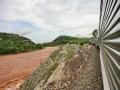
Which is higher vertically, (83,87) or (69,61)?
(69,61)

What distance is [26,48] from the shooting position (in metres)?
55.9

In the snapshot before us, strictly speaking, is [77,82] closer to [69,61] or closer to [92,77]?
[92,77]

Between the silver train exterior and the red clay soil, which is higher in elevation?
the silver train exterior

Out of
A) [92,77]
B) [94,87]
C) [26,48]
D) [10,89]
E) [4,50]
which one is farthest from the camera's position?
[26,48]

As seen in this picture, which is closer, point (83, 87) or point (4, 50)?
point (83, 87)

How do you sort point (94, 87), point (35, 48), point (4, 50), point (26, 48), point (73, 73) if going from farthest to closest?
1. point (35, 48)
2. point (26, 48)
3. point (4, 50)
4. point (73, 73)
5. point (94, 87)

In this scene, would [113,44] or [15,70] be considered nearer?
[113,44]

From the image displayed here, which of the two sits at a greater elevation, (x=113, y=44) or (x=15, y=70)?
(x=113, y=44)

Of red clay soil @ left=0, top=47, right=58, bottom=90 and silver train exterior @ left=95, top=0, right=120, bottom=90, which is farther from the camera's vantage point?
red clay soil @ left=0, top=47, right=58, bottom=90

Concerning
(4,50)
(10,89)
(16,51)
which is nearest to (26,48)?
(16,51)

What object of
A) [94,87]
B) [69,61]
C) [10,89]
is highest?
[69,61]

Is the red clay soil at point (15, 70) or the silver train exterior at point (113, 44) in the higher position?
the silver train exterior at point (113, 44)

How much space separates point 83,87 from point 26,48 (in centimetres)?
5297

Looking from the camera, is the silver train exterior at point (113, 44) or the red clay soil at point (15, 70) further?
the red clay soil at point (15, 70)
